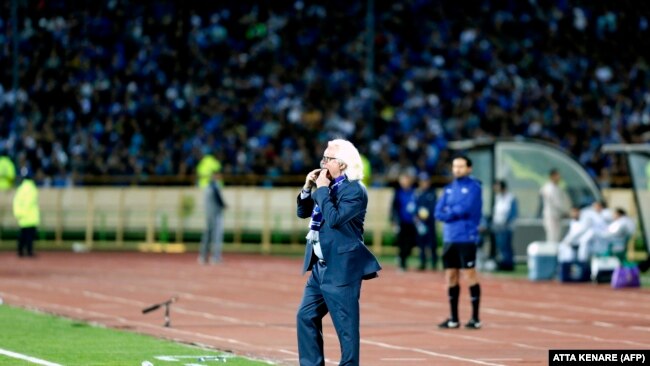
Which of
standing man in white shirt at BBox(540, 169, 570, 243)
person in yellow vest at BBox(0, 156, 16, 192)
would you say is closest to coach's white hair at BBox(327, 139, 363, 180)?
standing man in white shirt at BBox(540, 169, 570, 243)

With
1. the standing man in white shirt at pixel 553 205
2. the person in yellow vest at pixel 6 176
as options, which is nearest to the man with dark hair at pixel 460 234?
the standing man in white shirt at pixel 553 205

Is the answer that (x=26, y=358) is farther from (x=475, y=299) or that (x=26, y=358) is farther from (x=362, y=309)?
(x=362, y=309)

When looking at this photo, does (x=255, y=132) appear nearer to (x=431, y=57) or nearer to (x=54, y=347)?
(x=431, y=57)

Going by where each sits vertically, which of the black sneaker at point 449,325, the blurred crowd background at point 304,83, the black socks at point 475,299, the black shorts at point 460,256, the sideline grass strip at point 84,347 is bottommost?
the sideline grass strip at point 84,347

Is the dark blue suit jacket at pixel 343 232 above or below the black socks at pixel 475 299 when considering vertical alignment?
above

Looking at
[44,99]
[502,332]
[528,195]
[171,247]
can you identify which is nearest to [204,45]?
[44,99]

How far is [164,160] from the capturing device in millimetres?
42469

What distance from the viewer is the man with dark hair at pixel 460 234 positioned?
18.5 meters

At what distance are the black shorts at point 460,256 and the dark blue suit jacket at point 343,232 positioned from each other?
267 inches

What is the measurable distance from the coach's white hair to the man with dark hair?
23.1ft

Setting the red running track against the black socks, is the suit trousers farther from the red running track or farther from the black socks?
the black socks

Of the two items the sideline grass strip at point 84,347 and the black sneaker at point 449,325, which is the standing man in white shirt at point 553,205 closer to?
the black sneaker at point 449,325

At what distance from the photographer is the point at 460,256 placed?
60.7ft

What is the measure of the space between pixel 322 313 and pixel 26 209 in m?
23.8
